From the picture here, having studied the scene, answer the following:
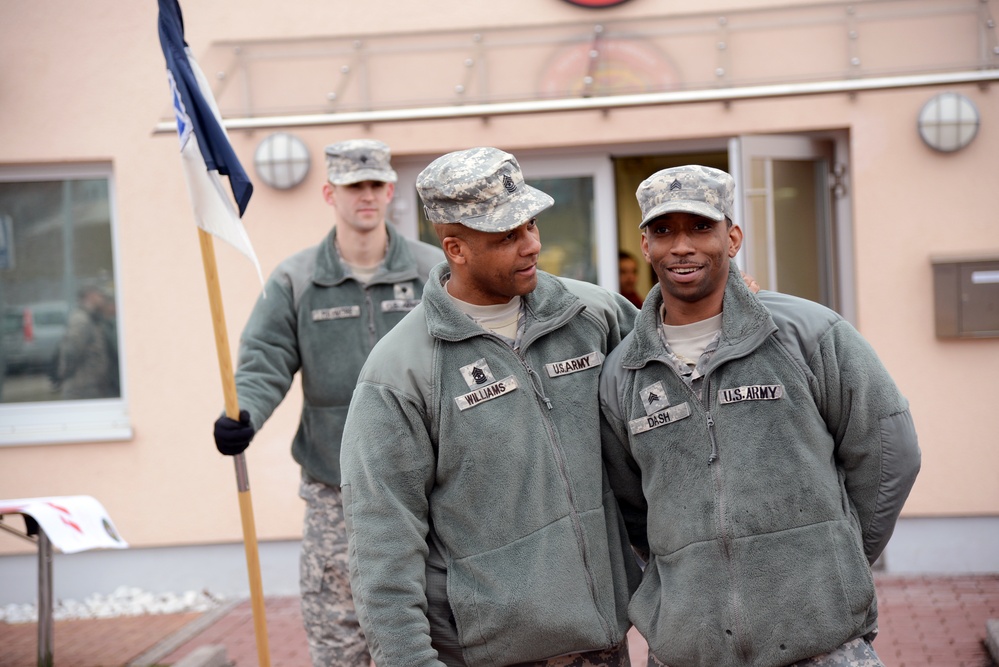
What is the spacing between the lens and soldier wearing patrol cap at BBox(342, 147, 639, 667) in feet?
8.43

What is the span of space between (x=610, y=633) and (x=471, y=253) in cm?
95

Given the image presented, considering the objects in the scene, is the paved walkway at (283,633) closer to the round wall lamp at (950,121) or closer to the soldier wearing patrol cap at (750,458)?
the round wall lamp at (950,121)

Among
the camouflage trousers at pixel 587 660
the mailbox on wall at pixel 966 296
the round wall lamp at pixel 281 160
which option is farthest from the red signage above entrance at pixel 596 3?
the camouflage trousers at pixel 587 660

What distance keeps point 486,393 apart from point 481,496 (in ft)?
0.78

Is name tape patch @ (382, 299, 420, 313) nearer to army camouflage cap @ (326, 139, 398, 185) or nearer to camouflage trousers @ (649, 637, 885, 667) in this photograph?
army camouflage cap @ (326, 139, 398, 185)

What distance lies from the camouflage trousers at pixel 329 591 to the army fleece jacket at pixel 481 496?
5.20 ft

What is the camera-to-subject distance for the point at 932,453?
259 inches

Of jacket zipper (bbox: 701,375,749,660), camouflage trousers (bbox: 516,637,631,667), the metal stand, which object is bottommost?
the metal stand

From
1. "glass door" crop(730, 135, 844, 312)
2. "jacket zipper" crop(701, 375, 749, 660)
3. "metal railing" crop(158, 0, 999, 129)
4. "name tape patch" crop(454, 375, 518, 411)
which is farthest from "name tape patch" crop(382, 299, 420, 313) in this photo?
"glass door" crop(730, 135, 844, 312)

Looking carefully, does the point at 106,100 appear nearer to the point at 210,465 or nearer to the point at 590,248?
the point at 210,465

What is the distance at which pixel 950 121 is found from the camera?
6367 millimetres

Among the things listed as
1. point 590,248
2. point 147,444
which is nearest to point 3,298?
point 147,444

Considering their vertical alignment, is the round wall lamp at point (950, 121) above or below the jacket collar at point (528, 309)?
above

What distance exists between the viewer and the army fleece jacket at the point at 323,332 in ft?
13.9
